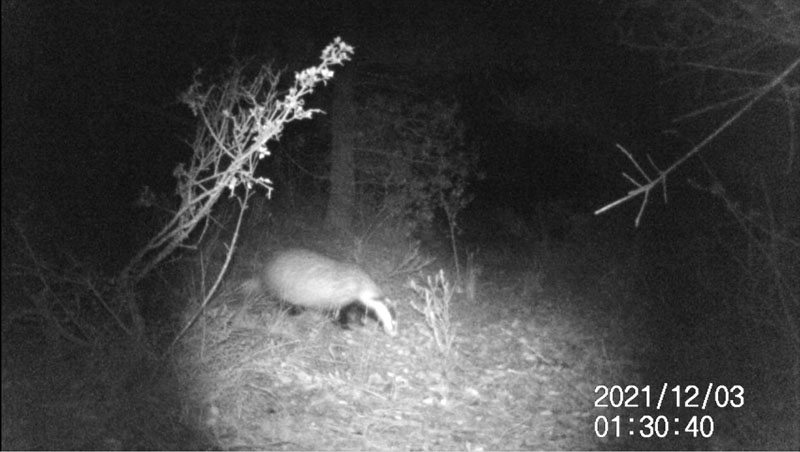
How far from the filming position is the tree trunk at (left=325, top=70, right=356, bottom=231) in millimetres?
8375

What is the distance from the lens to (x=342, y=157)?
A: 27.7ft

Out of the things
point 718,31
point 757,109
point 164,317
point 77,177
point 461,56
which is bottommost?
point 164,317

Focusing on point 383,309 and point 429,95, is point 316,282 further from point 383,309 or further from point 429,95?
point 429,95

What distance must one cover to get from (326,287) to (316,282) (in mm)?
89

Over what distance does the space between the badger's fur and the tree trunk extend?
5.55 feet

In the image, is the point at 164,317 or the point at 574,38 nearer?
the point at 164,317

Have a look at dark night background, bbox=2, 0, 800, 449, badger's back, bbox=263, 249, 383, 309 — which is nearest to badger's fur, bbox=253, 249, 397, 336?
badger's back, bbox=263, 249, 383, 309

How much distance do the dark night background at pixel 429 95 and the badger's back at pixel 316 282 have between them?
110 centimetres

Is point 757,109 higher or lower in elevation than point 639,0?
higher

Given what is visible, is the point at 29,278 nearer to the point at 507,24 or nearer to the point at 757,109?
the point at 507,24

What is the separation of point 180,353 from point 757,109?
5.24 meters

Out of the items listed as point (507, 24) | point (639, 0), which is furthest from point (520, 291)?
point (639, 0)

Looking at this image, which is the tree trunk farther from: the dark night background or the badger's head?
the badger's head

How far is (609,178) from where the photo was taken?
9984mm
